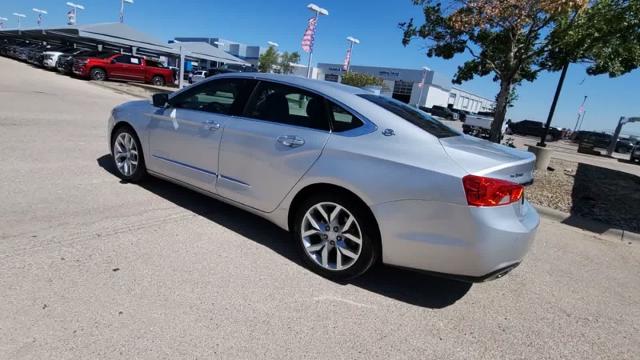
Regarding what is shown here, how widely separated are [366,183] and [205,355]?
5.21 feet

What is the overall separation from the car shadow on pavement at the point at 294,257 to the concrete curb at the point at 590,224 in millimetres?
3494

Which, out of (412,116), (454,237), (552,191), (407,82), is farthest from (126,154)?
(407,82)

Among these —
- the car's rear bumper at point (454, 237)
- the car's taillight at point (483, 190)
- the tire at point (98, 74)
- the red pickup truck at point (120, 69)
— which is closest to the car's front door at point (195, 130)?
the car's rear bumper at point (454, 237)

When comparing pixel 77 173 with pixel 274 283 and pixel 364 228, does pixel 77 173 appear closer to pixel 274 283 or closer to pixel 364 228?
pixel 274 283

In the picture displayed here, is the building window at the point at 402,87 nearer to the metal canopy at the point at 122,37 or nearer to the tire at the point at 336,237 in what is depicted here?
the metal canopy at the point at 122,37

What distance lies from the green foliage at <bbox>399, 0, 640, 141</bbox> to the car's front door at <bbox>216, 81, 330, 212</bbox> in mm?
5764

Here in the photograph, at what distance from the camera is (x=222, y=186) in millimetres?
3947

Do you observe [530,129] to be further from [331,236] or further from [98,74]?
[331,236]

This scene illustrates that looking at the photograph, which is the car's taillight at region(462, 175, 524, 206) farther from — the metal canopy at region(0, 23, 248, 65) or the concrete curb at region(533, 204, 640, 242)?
the metal canopy at region(0, 23, 248, 65)

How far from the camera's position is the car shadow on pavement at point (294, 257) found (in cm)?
333

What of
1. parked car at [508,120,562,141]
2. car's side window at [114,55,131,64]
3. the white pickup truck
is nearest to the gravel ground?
the white pickup truck

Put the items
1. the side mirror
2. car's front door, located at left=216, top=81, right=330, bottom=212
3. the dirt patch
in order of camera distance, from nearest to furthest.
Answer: car's front door, located at left=216, top=81, right=330, bottom=212 < the side mirror < the dirt patch

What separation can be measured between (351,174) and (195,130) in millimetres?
1944

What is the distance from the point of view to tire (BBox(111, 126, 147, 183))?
4.86 metres
